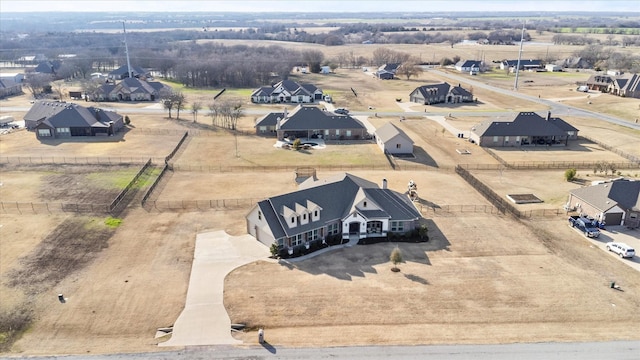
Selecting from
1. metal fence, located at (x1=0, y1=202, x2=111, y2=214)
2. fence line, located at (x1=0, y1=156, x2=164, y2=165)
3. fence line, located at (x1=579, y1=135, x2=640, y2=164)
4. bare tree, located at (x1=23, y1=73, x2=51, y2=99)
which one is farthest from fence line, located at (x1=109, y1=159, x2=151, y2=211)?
bare tree, located at (x1=23, y1=73, x2=51, y2=99)

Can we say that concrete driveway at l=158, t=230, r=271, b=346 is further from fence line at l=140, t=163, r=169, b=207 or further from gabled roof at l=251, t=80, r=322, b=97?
gabled roof at l=251, t=80, r=322, b=97

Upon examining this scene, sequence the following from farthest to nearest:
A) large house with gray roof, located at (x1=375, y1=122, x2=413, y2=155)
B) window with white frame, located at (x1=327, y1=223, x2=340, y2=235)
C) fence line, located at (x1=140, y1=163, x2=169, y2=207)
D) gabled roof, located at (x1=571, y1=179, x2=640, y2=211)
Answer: large house with gray roof, located at (x1=375, y1=122, x2=413, y2=155) → fence line, located at (x1=140, y1=163, x2=169, y2=207) → gabled roof, located at (x1=571, y1=179, x2=640, y2=211) → window with white frame, located at (x1=327, y1=223, x2=340, y2=235)

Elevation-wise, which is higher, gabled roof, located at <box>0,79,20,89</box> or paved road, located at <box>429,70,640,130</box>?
gabled roof, located at <box>0,79,20,89</box>

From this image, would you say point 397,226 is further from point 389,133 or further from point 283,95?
point 283,95

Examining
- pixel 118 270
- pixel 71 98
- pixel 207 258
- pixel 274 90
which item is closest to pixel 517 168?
pixel 207 258

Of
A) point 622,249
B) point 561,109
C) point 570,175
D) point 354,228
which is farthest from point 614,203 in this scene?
point 561,109

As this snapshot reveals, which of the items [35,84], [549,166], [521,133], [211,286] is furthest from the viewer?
[35,84]

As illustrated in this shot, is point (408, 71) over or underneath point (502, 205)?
over
